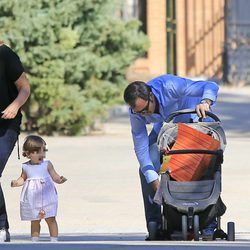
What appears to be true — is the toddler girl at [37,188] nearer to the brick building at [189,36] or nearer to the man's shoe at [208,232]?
the man's shoe at [208,232]

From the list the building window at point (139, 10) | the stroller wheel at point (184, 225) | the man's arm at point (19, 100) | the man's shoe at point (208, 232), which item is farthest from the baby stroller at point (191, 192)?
the building window at point (139, 10)

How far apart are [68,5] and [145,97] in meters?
11.2

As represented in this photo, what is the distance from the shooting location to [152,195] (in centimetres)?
927

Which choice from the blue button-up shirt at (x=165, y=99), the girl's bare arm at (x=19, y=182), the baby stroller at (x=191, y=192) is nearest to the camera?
the baby stroller at (x=191, y=192)

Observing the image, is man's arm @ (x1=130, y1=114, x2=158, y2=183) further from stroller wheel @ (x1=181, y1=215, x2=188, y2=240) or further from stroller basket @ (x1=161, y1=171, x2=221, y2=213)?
stroller wheel @ (x1=181, y1=215, x2=188, y2=240)

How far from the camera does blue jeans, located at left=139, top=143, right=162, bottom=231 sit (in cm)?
927

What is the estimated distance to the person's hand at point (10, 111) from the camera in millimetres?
9133

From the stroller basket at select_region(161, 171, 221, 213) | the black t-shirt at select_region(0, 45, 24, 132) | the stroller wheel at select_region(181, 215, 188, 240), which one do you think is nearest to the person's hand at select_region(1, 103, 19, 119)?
the black t-shirt at select_region(0, 45, 24, 132)

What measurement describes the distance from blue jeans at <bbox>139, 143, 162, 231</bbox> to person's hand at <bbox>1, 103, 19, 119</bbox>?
3.66 feet

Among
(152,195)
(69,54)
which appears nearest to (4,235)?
(152,195)

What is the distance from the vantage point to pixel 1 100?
9336 millimetres

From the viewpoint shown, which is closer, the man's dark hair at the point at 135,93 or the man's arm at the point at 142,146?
the man's dark hair at the point at 135,93

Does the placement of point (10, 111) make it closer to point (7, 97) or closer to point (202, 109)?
point (7, 97)

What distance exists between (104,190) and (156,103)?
450cm
